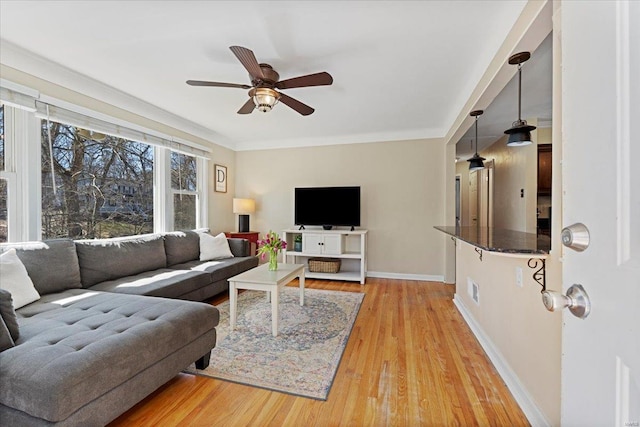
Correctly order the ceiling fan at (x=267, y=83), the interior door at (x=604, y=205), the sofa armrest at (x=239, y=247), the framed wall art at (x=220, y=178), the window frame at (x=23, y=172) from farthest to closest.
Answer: the framed wall art at (x=220, y=178)
the sofa armrest at (x=239, y=247)
the window frame at (x=23, y=172)
the ceiling fan at (x=267, y=83)
the interior door at (x=604, y=205)

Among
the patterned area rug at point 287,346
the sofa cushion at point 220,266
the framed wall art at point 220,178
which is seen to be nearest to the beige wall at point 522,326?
the patterned area rug at point 287,346

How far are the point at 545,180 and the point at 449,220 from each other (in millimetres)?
1578

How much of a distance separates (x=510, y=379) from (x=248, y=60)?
2.64m

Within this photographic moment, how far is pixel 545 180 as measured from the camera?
168 inches

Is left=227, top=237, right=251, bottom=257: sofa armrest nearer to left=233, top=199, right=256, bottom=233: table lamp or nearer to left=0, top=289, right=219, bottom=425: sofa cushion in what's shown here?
left=233, top=199, right=256, bottom=233: table lamp

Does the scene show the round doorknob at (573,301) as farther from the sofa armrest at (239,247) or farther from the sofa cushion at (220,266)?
the sofa armrest at (239,247)

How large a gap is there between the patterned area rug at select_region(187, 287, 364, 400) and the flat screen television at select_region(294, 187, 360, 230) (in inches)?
57.6

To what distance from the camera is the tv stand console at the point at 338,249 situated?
4297 mm

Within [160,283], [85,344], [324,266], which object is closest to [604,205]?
[85,344]

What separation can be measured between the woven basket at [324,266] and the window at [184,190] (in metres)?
1.94

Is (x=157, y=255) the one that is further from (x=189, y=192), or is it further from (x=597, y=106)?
(x=597, y=106)

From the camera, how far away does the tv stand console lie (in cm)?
430

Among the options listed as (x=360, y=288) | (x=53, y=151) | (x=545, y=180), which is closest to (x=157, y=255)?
(x=53, y=151)

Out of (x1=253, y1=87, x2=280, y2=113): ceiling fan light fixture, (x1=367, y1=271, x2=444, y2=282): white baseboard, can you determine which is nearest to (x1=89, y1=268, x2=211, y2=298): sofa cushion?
(x1=253, y1=87, x2=280, y2=113): ceiling fan light fixture
